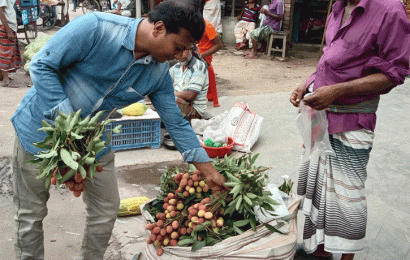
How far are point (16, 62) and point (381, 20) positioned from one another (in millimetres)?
7045

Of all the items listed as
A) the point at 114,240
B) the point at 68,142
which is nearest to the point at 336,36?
the point at 68,142

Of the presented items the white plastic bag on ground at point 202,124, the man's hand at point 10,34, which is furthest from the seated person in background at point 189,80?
the man's hand at point 10,34

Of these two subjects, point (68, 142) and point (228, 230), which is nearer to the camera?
point (68, 142)

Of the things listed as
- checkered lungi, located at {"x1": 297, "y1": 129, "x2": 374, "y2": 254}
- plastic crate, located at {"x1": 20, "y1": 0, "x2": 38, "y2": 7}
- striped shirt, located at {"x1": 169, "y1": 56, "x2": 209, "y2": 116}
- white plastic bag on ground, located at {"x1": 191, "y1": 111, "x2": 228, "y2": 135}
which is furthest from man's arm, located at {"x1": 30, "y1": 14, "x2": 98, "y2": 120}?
plastic crate, located at {"x1": 20, "y1": 0, "x2": 38, "y2": 7}

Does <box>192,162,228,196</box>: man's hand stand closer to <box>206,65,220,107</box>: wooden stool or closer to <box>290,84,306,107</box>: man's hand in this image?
<box>290,84,306,107</box>: man's hand

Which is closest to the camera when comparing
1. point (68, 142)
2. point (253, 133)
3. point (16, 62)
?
point (68, 142)

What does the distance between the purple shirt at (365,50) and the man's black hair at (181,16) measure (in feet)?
2.84

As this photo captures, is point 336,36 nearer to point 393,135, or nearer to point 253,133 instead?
point 253,133

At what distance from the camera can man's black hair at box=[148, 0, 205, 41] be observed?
1.77 m

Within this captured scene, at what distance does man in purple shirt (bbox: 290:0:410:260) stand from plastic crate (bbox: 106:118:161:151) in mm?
2400

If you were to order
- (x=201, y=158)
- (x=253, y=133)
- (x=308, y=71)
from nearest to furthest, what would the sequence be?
(x=201, y=158), (x=253, y=133), (x=308, y=71)

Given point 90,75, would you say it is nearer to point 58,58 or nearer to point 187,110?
point 58,58

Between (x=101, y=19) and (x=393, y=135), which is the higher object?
(x=101, y=19)

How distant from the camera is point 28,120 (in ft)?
6.67
